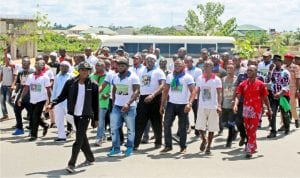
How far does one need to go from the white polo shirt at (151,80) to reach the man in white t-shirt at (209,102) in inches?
31.8

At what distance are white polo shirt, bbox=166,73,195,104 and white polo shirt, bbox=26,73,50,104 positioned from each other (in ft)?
10.1

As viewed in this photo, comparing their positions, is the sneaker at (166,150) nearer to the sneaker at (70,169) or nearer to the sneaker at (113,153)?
the sneaker at (113,153)

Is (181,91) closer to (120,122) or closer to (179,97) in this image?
(179,97)

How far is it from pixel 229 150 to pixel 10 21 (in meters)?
64.9

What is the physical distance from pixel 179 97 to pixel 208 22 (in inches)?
2353

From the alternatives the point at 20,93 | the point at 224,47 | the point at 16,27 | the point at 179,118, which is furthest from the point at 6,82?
the point at 16,27

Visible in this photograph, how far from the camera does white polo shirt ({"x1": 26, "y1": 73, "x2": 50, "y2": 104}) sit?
11531 mm

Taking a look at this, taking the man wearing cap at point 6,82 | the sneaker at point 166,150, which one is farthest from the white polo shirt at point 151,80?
the man wearing cap at point 6,82

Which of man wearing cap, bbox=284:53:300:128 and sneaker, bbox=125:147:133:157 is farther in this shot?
man wearing cap, bbox=284:53:300:128

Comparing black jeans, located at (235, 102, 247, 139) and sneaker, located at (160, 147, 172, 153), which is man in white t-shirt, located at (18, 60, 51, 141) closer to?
sneaker, located at (160, 147, 172, 153)

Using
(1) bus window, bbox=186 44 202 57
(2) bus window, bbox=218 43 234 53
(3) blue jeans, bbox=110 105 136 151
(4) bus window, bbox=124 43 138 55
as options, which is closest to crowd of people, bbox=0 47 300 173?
(3) blue jeans, bbox=110 105 136 151

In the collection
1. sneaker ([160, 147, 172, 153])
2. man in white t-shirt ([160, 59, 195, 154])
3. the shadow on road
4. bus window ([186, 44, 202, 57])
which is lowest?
the shadow on road

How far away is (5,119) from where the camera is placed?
14531mm

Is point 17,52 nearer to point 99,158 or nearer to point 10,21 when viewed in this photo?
point 10,21
